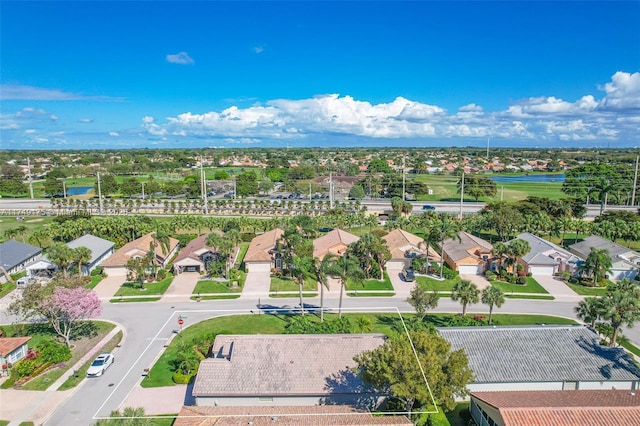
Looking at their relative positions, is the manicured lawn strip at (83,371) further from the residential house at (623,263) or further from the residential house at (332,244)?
the residential house at (623,263)

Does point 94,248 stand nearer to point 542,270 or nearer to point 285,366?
point 285,366

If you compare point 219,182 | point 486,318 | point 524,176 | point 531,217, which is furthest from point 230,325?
point 524,176

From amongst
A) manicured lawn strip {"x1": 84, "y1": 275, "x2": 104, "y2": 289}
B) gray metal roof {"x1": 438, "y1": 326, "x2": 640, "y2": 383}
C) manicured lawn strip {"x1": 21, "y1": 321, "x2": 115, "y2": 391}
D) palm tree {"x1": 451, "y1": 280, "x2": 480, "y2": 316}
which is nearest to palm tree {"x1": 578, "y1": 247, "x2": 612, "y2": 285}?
palm tree {"x1": 451, "y1": 280, "x2": 480, "y2": 316}

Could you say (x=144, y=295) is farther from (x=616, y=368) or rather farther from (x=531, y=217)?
(x=531, y=217)

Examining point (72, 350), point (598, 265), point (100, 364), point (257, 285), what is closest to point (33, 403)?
point (100, 364)

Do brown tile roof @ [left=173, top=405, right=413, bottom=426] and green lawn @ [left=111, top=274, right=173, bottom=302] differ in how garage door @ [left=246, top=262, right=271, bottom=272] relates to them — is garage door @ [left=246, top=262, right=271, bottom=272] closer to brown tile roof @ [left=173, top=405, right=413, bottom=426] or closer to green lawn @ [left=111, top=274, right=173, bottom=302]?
green lawn @ [left=111, top=274, right=173, bottom=302]

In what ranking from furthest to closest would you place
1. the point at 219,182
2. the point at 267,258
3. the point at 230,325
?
the point at 219,182, the point at 267,258, the point at 230,325

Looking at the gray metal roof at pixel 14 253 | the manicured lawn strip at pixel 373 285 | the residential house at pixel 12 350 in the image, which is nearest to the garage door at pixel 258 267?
the manicured lawn strip at pixel 373 285
